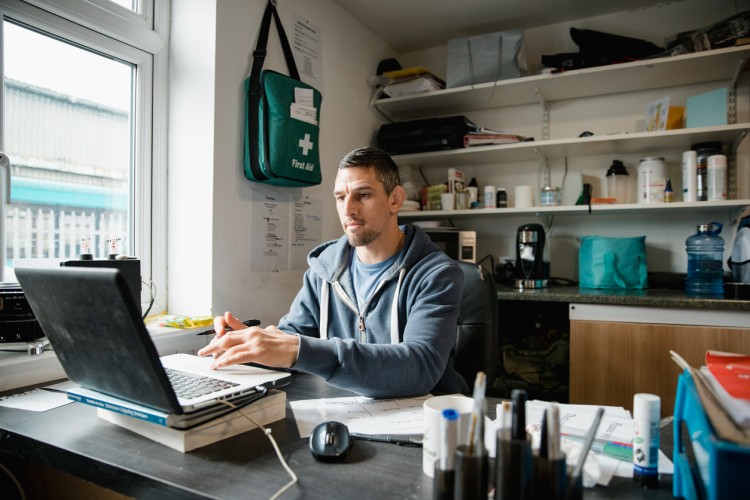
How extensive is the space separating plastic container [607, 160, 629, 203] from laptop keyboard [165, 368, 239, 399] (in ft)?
7.65

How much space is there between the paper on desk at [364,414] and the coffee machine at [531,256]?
158 centimetres

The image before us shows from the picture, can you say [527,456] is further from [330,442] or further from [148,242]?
[148,242]

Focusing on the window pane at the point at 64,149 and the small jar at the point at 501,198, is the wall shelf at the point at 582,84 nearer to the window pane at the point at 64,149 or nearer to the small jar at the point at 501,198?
the small jar at the point at 501,198

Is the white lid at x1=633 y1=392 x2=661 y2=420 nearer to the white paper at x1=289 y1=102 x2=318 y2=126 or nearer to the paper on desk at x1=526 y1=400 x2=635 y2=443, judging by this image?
the paper on desk at x1=526 y1=400 x2=635 y2=443

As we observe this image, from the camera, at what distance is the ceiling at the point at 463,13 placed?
8.38ft

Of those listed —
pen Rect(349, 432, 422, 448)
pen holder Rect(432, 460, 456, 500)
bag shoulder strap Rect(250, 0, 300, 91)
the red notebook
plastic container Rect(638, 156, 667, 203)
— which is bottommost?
pen Rect(349, 432, 422, 448)

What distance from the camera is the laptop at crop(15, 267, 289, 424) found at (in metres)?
0.68

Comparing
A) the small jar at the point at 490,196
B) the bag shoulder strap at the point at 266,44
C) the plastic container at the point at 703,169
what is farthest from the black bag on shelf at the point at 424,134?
→ the plastic container at the point at 703,169

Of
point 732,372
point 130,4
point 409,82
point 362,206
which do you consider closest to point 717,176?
point 409,82

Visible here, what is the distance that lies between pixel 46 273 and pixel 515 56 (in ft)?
8.04

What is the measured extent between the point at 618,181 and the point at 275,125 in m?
1.87

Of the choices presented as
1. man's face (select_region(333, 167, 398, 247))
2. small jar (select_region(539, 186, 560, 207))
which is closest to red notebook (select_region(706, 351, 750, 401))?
man's face (select_region(333, 167, 398, 247))

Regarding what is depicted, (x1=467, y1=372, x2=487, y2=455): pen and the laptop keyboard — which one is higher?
(x1=467, y1=372, x2=487, y2=455): pen

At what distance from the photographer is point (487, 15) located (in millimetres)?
2674
